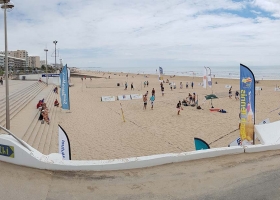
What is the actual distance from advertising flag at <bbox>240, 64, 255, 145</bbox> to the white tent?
43cm

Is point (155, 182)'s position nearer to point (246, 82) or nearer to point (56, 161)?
point (56, 161)

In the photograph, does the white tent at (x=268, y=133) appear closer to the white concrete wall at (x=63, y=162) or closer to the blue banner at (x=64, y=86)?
the white concrete wall at (x=63, y=162)

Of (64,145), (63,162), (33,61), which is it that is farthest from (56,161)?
(33,61)

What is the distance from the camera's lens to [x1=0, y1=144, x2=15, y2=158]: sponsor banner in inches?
203

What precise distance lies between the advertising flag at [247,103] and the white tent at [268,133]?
43 centimetres

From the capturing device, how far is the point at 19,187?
4.37m

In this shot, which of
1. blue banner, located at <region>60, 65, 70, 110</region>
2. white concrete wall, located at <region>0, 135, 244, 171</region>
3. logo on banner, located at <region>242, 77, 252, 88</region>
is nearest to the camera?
white concrete wall, located at <region>0, 135, 244, 171</region>

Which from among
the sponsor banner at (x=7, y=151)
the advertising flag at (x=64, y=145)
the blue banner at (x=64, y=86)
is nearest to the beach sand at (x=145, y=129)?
the blue banner at (x=64, y=86)

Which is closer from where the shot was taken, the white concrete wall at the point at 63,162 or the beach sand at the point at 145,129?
the white concrete wall at the point at 63,162

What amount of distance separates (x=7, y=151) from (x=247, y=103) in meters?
7.20

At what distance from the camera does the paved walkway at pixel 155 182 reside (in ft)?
14.0

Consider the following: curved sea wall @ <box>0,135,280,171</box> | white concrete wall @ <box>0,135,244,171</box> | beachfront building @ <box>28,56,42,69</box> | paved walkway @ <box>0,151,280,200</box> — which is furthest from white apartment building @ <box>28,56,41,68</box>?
paved walkway @ <box>0,151,280,200</box>

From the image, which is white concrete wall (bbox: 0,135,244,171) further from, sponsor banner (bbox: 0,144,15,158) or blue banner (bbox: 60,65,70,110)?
blue banner (bbox: 60,65,70,110)

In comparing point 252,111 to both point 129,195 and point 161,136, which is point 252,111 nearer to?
point 161,136
